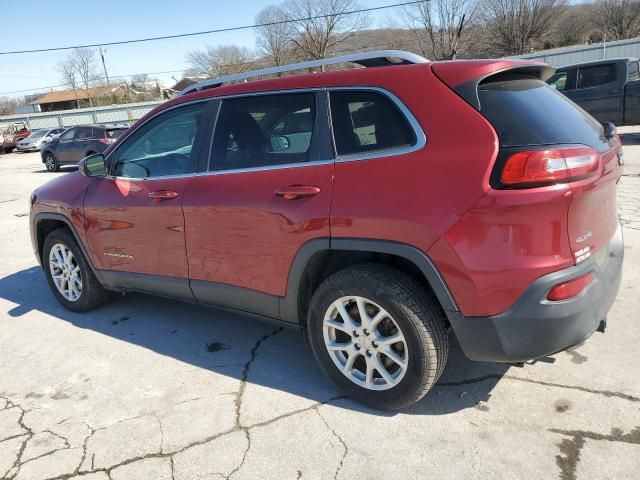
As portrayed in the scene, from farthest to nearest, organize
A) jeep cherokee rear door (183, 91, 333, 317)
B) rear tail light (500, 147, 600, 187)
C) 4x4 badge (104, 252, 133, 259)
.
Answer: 1. 4x4 badge (104, 252, 133, 259)
2. jeep cherokee rear door (183, 91, 333, 317)
3. rear tail light (500, 147, 600, 187)

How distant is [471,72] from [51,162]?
18351mm

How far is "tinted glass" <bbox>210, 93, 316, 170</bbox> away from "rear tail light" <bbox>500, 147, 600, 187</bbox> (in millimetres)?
1063

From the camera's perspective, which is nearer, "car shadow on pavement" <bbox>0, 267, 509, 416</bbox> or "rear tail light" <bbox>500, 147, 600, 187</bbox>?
"rear tail light" <bbox>500, 147, 600, 187</bbox>

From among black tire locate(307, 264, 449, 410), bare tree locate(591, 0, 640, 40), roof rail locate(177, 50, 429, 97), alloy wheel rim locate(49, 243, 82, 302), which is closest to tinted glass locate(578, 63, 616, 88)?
roof rail locate(177, 50, 429, 97)

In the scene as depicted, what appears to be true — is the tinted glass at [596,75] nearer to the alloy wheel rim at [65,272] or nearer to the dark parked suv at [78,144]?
the alloy wheel rim at [65,272]

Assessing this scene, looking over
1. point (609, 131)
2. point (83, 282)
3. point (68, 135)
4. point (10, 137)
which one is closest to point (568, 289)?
point (609, 131)

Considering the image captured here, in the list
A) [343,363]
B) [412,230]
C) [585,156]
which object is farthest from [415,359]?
[585,156]

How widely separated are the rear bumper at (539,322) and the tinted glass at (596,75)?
11.4 metres

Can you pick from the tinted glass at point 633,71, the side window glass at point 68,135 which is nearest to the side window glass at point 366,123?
the tinted glass at point 633,71

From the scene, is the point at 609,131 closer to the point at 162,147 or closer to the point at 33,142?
the point at 162,147

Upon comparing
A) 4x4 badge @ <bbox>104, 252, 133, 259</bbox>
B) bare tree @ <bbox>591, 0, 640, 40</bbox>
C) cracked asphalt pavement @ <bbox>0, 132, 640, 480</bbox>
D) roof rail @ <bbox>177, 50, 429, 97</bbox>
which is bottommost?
cracked asphalt pavement @ <bbox>0, 132, 640, 480</bbox>

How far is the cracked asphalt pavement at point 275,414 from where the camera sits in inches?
93.0

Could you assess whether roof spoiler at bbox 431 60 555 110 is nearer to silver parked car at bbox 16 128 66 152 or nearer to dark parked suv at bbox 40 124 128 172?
dark parked suv at bbox 40 124 128 172

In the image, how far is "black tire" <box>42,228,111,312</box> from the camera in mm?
4203
